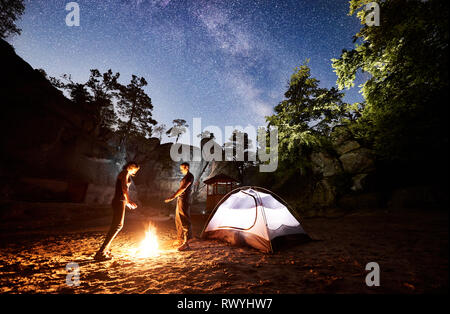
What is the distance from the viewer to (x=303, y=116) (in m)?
14.6

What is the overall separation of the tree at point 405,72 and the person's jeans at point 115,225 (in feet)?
33.0

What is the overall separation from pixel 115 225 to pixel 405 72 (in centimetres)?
1047

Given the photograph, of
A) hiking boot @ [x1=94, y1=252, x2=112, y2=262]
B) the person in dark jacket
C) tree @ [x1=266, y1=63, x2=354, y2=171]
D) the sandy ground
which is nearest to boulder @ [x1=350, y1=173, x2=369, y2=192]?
tree @ [x1=266, y1=63, x2=354, y2=171]

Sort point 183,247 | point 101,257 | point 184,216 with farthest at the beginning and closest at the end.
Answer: point 184,216, point 183,247, point 101,257

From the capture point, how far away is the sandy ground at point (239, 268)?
249 cm

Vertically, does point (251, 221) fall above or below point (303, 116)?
below

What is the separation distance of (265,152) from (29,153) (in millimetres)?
23097

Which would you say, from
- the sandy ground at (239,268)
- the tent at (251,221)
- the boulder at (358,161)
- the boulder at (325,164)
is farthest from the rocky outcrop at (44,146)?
the boulder at (358,161)

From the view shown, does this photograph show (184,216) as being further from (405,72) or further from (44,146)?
(44,146)

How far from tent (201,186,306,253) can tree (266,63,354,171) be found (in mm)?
9026

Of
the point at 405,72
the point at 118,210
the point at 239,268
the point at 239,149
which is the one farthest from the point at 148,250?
the point at 239,149

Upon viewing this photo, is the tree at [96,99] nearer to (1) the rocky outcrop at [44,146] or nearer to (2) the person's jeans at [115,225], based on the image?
(1) the rocky outcrop at [44,146]

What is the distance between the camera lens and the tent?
4.57 m

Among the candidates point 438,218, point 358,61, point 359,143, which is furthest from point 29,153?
point 359,143
